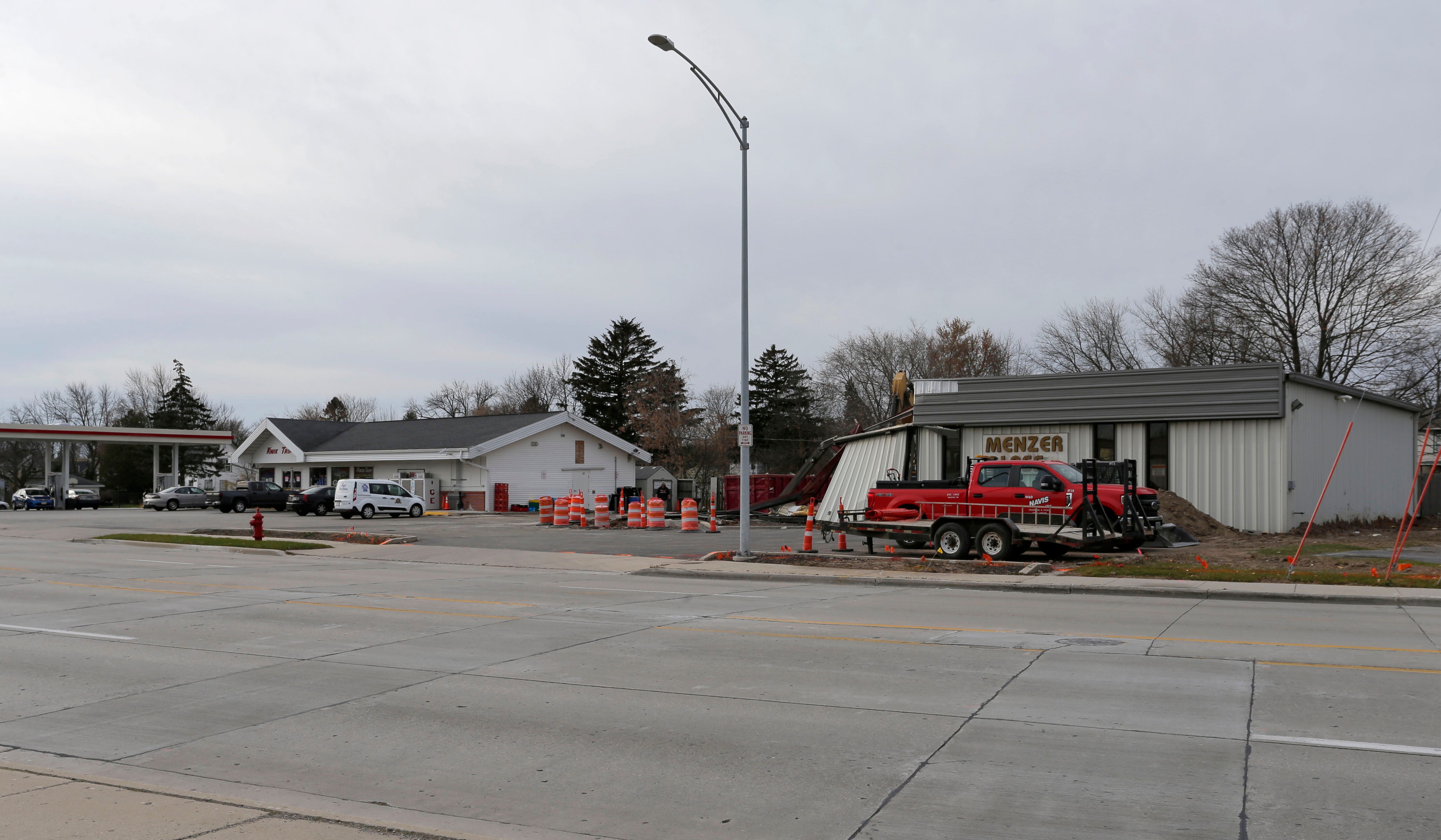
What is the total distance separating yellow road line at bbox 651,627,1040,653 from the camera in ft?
35.1

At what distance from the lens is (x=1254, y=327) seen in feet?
156

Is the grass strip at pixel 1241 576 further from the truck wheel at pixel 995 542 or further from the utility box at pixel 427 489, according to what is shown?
the utility box at pixel 427 489

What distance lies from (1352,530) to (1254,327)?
2065 cm

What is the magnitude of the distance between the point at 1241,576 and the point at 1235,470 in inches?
483

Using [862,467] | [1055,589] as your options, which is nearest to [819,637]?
[1055,589]

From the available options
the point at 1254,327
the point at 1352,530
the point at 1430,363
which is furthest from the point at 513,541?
the point at 1430,363

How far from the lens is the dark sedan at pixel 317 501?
47094 mm

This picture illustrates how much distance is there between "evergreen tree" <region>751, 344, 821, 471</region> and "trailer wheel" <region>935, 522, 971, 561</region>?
5625 cm

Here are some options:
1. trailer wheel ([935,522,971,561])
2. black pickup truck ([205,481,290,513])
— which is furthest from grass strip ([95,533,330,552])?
black pickup truck ([205,481,290,513])

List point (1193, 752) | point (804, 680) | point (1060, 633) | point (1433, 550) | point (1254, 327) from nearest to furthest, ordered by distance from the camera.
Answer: point (1193, 752) < point (804, 680) < point (1060, 633) < point (1433, 550) < point (1254, 327)

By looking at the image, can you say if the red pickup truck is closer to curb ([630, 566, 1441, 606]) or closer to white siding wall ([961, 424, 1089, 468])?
curb ([630, 566, 1441, 606])

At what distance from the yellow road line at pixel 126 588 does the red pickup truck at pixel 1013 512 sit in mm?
13539

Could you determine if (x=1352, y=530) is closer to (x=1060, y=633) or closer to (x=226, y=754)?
(x=1060, y=633)

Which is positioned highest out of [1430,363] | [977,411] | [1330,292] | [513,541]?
[1330,292]
